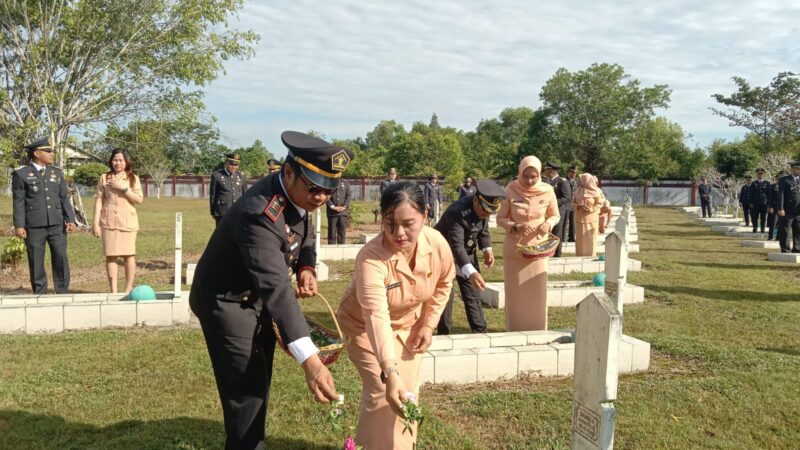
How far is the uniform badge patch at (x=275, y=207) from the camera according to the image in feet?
8.81

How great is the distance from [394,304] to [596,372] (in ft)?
3.98

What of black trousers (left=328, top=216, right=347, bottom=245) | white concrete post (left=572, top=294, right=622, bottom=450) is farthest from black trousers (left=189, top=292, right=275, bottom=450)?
black trousers (left=328, top=216, right=347, bottom=245)

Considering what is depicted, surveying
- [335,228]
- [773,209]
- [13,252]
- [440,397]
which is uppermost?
[773,209]

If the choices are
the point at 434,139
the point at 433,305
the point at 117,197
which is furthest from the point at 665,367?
the point at 434,139

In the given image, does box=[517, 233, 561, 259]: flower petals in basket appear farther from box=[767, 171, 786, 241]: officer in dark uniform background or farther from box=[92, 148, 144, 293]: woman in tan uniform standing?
box=[767, 171, 786, 241]: officer in dark uniform background

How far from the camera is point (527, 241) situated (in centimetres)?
633

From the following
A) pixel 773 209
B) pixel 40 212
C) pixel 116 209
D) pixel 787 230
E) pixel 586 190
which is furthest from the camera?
pixel 773 209

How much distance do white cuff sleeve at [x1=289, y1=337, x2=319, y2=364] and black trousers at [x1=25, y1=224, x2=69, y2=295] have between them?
21.2 ft

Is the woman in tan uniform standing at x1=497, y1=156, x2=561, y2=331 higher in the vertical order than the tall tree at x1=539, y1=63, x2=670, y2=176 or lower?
lower

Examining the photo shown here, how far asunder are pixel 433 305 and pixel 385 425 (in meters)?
0.72

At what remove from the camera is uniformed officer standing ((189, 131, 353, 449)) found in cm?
261

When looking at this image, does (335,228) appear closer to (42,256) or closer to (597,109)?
(42,256)

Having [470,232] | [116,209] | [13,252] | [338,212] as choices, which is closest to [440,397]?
[470,232]

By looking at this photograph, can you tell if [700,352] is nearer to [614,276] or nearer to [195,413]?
[614,276]
